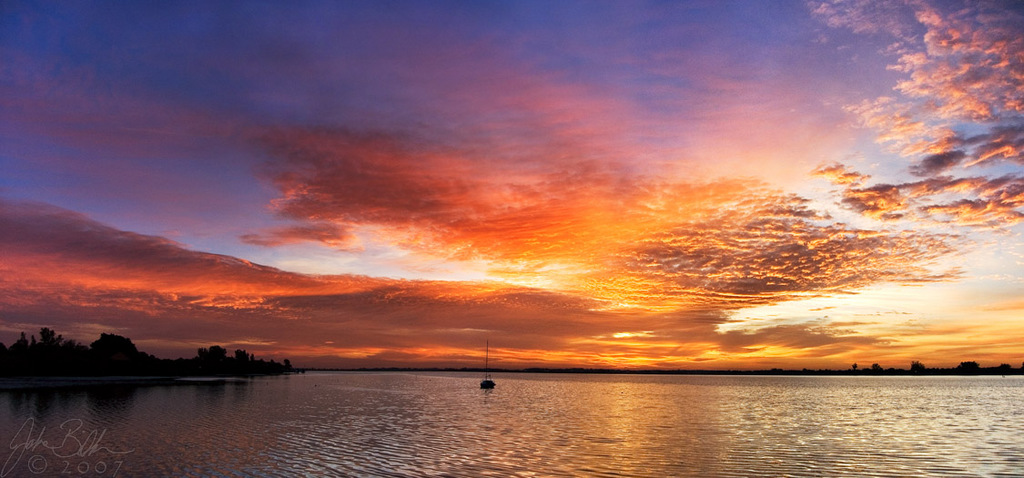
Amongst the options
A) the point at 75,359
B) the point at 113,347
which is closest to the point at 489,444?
the point at 75,359

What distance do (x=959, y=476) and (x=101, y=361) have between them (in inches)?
7493

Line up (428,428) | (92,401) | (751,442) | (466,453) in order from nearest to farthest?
(466,453)
(751,442)
(428,428)
(92,401)

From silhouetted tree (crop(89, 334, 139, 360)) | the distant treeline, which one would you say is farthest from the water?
silhouetted tree (crop(89, 334, 139, 360))

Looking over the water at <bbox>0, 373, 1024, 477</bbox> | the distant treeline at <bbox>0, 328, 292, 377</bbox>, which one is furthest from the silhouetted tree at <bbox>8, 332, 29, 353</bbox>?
the water at <bbox>0, 373, 1024, 477</bbox>

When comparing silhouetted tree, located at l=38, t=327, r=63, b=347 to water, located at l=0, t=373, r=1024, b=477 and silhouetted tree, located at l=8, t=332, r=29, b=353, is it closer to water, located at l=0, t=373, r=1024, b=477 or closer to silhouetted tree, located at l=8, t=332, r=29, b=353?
silhouetted tree, located at l=8, t=332, r=29, b=353

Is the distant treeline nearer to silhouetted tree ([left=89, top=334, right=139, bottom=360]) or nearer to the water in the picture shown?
silhouetted tree ([left=89, top=334, right=139, bottom=360])

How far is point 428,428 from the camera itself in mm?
52156

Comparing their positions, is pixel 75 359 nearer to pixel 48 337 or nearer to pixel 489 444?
pixel 48 337

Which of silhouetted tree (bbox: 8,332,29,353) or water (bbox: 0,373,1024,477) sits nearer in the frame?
water (bbox: 0,373,1024,477)

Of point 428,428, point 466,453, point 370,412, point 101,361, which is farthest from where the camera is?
point 101,361

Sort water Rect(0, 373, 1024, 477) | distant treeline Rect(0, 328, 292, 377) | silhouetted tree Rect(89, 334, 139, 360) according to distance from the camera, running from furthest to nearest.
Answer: silhouetted tree Rect(89, 334, 139, 360), distant treeline Rect(0, 328, 292, 377), water Rect(0, 373, 1024, 477)

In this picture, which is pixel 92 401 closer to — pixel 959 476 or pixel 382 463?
pixel 382 463

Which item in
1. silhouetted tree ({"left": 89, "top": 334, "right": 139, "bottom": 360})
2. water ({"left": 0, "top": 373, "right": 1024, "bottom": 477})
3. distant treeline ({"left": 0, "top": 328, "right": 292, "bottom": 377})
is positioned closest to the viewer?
water ({"left": 0, "top": 373, "right": 1024, "bottom": 477})

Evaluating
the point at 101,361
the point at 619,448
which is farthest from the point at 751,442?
the point at 101,361
